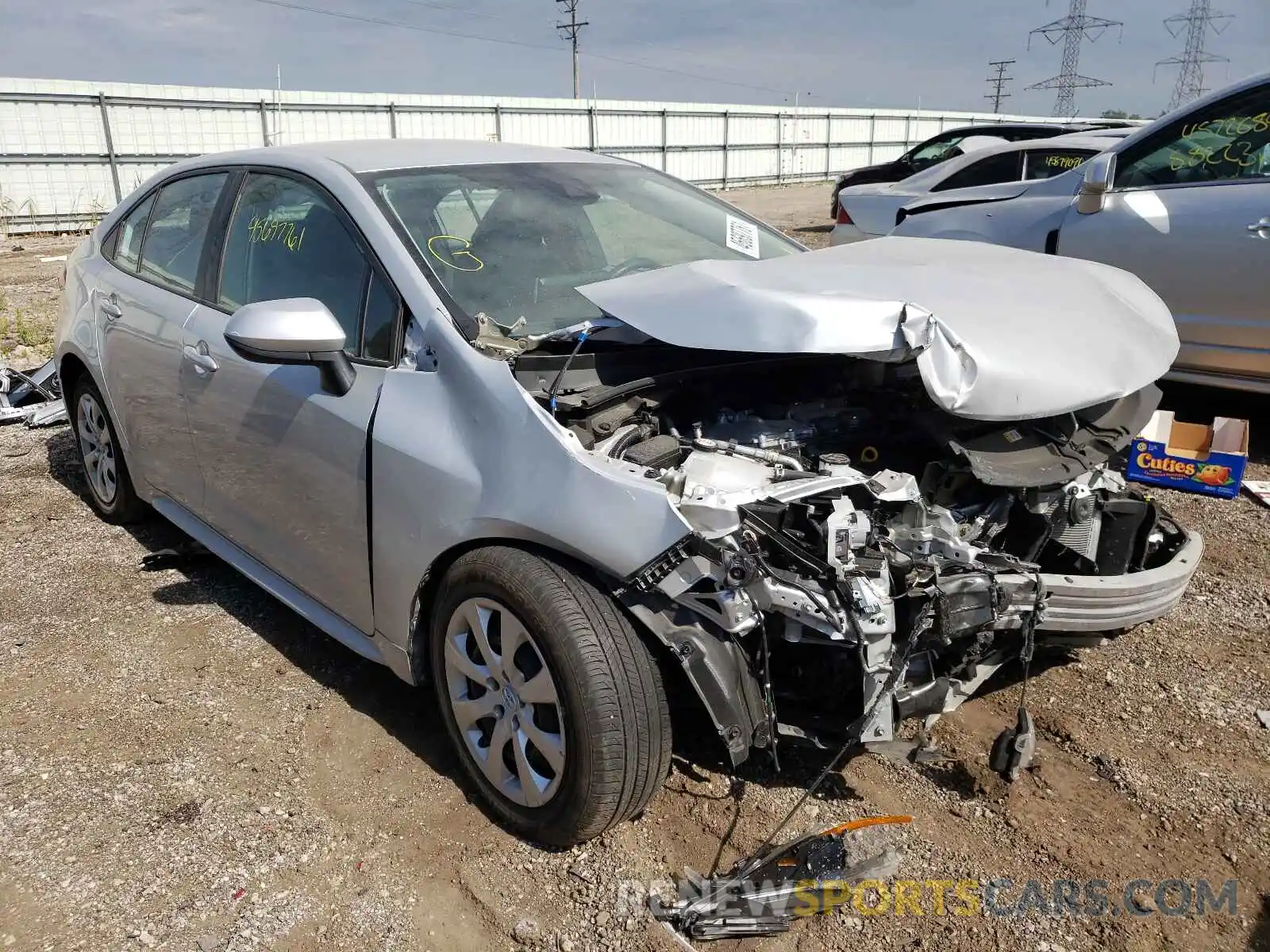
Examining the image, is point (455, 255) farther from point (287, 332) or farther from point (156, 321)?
point (156, 321)

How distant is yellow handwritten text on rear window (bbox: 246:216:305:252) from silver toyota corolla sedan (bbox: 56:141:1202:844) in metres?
0.02

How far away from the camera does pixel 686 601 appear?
215 cm

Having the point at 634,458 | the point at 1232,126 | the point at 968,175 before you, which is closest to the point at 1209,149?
the point at 1232,126

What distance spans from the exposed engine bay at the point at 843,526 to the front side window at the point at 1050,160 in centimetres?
705

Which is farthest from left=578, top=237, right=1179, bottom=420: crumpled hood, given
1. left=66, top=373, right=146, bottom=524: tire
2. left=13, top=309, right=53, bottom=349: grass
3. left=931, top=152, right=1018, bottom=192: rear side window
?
left=13, top=309, right=53, bottom=349: grass

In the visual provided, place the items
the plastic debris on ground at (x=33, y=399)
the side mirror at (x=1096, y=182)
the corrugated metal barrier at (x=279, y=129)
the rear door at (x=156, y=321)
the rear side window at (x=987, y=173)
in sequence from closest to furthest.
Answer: the rear door at (x=156, y=321)
the side mirror at (x=1096, y=182)
the plastic debris on ground at (x=33, y=399)
the rear side window at (x=987, y=173)
the corrugated metal barrier at (x=279, y=129)

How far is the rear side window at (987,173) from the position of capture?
9500 mm

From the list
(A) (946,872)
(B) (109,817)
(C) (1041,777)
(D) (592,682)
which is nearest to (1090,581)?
(C) (1041,777)

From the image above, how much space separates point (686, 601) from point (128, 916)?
1.52 meters

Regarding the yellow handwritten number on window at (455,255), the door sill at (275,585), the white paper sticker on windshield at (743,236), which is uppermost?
the yellow handwritten number on window at (455,255)

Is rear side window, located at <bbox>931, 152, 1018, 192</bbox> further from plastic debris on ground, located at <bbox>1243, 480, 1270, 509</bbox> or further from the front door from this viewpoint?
the front door

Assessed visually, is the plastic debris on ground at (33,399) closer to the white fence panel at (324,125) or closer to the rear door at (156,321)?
the rear door at (156,321)

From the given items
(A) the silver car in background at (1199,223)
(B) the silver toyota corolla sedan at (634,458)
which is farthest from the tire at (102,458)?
(A) the silver car in background at (1199,223)

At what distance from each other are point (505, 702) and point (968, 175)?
30.4 feet
